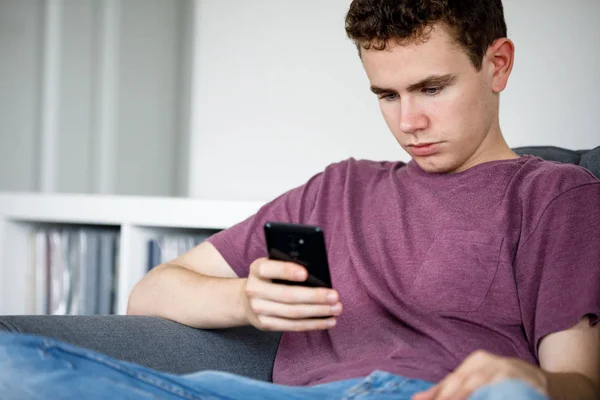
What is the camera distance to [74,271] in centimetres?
248

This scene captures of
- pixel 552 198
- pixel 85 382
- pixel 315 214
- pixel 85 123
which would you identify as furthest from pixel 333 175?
pixel 85 123

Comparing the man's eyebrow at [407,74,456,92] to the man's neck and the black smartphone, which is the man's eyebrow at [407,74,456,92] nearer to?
the man's neck

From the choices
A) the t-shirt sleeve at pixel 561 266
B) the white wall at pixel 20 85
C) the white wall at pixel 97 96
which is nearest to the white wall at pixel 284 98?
the white wall at pixel 97 96

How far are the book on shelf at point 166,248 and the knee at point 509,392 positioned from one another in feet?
5.22

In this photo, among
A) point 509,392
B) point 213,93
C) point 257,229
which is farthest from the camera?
point 213,93

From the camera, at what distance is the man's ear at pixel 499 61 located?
1386mm

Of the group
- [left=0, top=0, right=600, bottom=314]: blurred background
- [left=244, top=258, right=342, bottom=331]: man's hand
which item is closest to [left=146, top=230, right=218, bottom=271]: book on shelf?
[left=0, top=0, right=600, bottom=314]: blurred background

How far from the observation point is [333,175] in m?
1.57

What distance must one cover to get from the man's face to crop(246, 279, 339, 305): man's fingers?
357 millimetres

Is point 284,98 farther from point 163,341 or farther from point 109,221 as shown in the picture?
point 163,341

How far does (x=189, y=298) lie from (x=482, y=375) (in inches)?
28.2

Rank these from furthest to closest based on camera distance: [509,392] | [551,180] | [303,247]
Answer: [551,180] < [303,247] < [509,392]

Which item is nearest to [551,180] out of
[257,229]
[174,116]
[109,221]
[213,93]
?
[257,229]

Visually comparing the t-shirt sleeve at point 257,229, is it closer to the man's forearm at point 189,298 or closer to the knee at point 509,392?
the man's forearm at point 189,298
